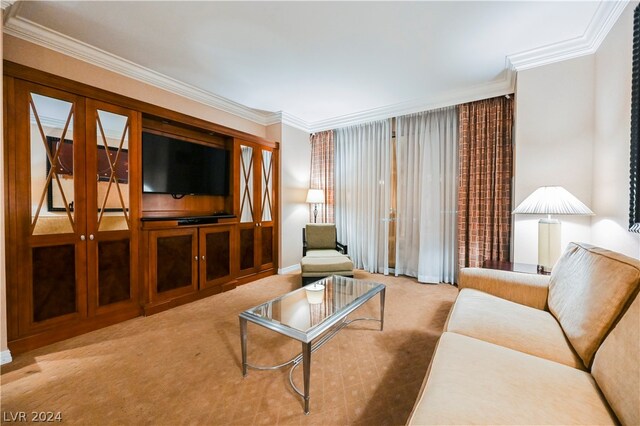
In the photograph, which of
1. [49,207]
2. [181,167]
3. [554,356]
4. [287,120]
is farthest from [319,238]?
[554,356]

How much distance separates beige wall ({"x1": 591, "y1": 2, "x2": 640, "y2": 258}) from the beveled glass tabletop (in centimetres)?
179

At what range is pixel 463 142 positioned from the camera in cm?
341

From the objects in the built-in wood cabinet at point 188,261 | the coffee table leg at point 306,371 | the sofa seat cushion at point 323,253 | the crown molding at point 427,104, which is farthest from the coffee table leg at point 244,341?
the crown molding at point 427,104

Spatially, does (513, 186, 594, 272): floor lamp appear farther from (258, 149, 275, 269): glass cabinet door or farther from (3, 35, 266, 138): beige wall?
(3, 35, 266, 138): beige wall

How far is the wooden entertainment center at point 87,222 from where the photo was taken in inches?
76.6

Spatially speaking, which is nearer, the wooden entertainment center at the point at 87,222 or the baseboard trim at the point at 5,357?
the baseboard trim at the point at 5,357

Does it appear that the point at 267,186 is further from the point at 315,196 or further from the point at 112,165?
the point at 112,165

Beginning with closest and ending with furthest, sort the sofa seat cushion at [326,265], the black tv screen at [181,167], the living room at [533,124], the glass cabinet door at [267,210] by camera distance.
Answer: the living room at [533,124]
the black tv screen at [181,167]
the sofa seat cushion at [326,265]
the glass cabinet door at [267,210]

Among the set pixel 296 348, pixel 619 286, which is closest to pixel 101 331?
pixel 296 348

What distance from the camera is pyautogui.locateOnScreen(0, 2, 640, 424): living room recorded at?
178 centimetres

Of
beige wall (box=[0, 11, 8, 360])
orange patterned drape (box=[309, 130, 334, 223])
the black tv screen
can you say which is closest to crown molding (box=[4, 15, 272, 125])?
beige wall (box=[0, 11, 8, 360])

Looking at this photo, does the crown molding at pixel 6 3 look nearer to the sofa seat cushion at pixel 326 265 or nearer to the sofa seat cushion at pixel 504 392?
the sofa seat cushion at pixel 326 265

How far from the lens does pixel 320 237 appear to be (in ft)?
13.3

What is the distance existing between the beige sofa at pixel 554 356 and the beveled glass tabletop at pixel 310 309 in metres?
0.66
